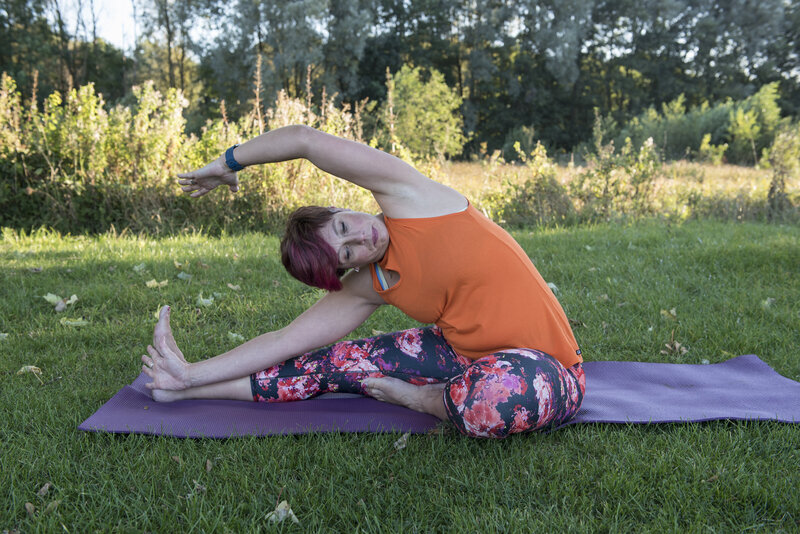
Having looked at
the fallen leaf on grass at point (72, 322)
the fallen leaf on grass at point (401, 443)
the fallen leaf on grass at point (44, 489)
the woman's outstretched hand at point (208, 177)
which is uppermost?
the woman's outstretched hand at point (208, 177)

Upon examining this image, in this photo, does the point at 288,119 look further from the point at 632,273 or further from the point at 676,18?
the point at 676,18

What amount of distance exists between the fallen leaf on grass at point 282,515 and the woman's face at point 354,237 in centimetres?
97

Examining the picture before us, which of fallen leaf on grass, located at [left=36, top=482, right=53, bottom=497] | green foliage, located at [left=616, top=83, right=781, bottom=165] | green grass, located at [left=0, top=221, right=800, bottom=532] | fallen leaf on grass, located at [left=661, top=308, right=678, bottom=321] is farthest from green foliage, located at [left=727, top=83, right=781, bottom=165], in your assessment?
fallen leaf on grass, located at [left=36, top=482, right=53, bottom=497]

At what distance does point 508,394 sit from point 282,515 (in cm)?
92

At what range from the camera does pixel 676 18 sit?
40750mm

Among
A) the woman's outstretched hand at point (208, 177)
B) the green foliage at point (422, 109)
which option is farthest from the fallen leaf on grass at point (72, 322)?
the green foliage at point (422, 109)

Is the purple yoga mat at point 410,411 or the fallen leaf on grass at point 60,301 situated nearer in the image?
the purple yoga mat at point 410,411

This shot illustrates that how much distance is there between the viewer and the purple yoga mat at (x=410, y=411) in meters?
2.55

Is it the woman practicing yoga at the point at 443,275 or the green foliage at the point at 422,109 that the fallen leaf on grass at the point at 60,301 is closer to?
the woman practicing yoga at the point at 443,275

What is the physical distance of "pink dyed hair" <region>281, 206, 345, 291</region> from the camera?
242 cm

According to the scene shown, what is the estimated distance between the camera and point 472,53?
121 ft

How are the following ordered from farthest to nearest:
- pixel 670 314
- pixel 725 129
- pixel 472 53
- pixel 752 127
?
1. pixel 472 53
2. pixel 725 129
3. pixel 752 127
4. pixel 670 314

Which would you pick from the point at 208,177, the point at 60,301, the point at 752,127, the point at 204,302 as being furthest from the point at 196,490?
the point at 752,127

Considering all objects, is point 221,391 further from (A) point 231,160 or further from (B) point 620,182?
(B) point 620,182
